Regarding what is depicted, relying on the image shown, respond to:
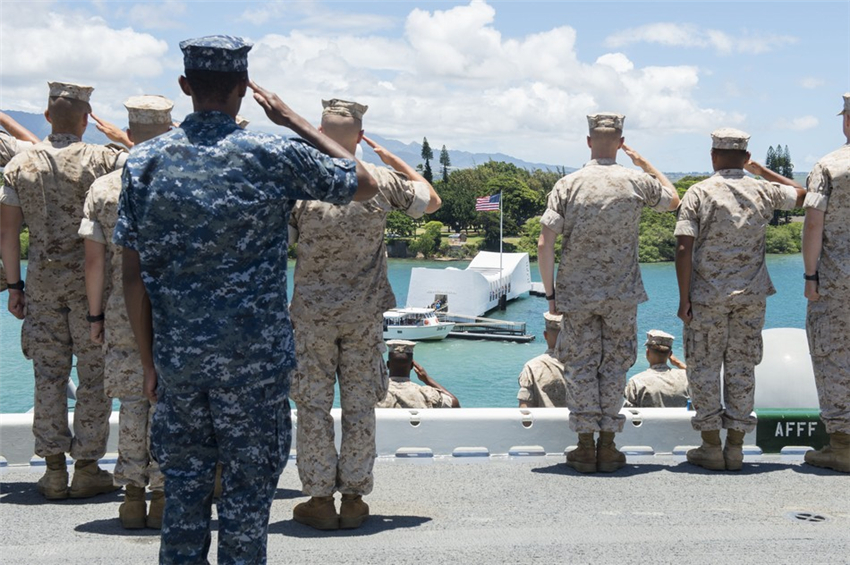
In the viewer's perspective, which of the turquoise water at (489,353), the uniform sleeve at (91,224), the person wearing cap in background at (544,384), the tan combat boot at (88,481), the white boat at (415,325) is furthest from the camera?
the white boat at (415,325)

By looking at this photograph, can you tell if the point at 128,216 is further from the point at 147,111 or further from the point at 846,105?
the point at 846,105

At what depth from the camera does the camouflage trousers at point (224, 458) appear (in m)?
2.88

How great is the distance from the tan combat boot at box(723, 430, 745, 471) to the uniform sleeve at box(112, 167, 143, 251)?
3.76m

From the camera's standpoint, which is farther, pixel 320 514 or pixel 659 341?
pixel 659 341

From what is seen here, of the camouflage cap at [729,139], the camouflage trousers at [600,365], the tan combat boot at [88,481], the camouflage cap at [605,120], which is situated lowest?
the tan combat boot at [88,481]

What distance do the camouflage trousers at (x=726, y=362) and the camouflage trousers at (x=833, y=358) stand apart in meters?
0.36

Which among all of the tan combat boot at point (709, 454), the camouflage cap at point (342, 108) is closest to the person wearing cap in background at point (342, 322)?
the camouflage cap at point (342, 108)

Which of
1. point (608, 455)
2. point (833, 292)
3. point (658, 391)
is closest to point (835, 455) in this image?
point (833, 292)

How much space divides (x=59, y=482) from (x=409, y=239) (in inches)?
4480

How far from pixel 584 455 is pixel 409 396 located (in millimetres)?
1307

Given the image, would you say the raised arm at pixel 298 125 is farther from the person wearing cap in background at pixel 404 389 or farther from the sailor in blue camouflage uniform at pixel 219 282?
the person wearing cap in background at pixel 404 389

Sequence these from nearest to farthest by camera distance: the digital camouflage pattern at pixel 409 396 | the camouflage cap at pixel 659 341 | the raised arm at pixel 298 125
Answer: the raised arm at pixel 298 125 → the digital camouflage pattern at pixel 409 396 → the camouflage cap at pixel 659 341

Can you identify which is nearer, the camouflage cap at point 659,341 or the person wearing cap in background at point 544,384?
the person wearing cap in background at point 544,384

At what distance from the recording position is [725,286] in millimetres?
5438
